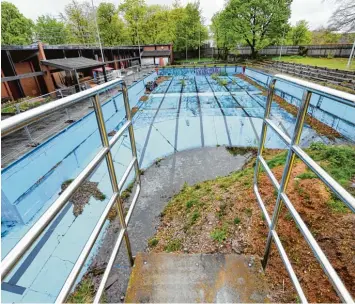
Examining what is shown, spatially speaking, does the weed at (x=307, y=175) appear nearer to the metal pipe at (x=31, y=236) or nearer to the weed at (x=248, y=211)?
the weed at (x=248, y=211)

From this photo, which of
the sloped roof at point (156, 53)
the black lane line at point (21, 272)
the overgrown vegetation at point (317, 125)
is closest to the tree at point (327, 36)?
the overgrown vegetation at point (317, 125)

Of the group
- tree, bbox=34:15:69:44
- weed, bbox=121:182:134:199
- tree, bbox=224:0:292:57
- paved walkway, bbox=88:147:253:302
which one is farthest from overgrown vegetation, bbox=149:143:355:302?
tree, bbox=34:15:69:44

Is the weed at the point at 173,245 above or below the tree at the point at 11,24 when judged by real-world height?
below

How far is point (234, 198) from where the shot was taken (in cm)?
363

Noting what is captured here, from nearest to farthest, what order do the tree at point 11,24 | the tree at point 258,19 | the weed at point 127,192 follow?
the weed at point 127,192, the tree at point 258,19, the tree at point 11,24

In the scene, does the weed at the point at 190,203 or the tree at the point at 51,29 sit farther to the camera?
the tree at the point at 51,29

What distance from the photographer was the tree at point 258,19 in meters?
22.2

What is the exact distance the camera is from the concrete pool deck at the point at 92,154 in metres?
3.64

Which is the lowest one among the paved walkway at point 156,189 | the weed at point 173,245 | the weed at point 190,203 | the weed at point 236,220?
the paved walkway at point 156,189

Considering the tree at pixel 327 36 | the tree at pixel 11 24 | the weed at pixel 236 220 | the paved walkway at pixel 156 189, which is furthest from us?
the tree at pixel 11 24

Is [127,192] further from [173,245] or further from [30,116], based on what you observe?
[30,116]

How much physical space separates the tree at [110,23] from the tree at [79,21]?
138 cm

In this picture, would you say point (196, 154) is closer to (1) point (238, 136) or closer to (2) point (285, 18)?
(1) point (238, 136)

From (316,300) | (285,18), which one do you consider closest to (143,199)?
(316,300)
